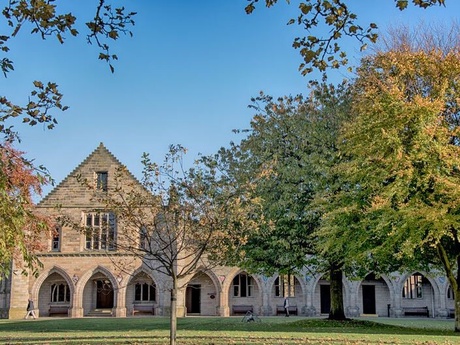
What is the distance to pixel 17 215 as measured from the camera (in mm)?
9047

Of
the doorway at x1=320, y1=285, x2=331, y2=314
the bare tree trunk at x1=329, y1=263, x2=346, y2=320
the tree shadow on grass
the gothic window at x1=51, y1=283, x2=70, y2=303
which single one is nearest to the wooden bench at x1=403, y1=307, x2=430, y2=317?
the doorway at x1=320, y1=285, x2=331, y2=314

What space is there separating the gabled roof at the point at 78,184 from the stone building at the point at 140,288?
0.07m

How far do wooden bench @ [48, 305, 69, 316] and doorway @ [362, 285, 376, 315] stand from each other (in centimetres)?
2016

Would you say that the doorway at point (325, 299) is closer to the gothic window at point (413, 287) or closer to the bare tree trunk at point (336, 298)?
the gothic window at point (413, 287)

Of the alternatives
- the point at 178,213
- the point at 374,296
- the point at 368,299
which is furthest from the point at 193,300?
the point at 178,213

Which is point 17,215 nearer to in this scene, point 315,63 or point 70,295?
point 315,63

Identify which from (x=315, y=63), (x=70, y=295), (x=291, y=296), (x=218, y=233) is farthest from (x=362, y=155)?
(x=70, y=295)

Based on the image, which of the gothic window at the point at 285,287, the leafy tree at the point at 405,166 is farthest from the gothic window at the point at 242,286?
the leafy tree at the point at 405,166

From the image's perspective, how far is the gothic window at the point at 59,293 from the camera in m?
40.7

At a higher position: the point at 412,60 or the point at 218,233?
the point at 412,60

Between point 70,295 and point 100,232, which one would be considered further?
point 70,295

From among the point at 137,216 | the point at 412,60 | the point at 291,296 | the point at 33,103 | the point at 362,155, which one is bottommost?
the point at 291,296

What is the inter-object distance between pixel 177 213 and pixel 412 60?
11.8 m

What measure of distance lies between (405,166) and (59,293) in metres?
29.2
